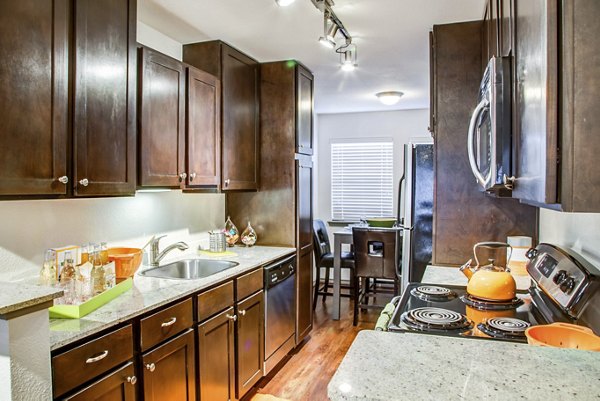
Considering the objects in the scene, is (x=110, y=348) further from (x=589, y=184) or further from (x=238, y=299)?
(x=589, y=184)

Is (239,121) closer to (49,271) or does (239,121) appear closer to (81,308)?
(49,271)

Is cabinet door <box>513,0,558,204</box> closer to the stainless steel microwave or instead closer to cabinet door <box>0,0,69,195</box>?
the stainless steel microwave

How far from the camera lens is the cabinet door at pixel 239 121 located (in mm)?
3061

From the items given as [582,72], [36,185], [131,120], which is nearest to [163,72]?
[131,120]

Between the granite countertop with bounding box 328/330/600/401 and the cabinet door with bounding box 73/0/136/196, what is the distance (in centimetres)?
137

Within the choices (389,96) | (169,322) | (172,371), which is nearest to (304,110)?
(389,96)

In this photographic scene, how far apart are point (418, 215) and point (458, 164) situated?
6.10ft

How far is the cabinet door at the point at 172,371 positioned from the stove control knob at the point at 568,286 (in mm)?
1593

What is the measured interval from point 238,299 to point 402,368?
1.83 metres

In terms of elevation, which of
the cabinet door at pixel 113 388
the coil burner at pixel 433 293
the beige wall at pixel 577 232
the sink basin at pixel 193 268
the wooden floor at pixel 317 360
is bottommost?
the wooden floor at pixel 317 360

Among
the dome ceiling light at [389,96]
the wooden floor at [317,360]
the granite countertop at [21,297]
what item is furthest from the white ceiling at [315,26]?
the wooden floor at [317,360]

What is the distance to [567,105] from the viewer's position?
757 millimetres

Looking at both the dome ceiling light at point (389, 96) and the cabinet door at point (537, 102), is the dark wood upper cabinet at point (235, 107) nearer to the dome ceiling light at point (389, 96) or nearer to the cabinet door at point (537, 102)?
the dome ceiling light at point (389, 96)

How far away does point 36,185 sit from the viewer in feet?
5.17
